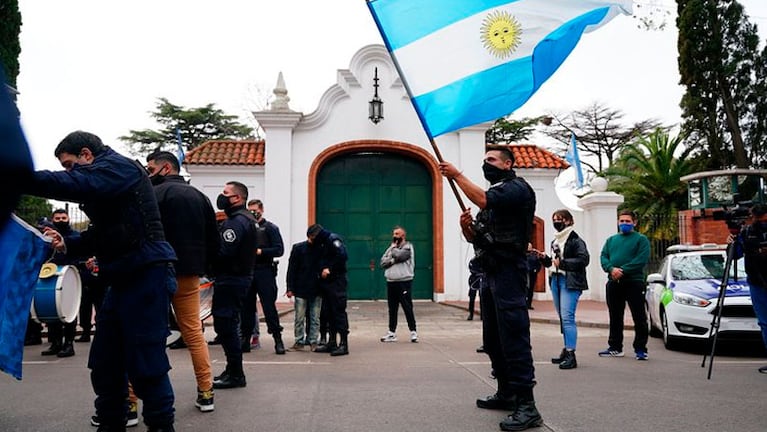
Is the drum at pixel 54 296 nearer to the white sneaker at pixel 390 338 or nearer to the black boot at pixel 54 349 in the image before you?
the black boot at pixel 54 349

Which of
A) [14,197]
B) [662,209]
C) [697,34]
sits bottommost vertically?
[14,197]

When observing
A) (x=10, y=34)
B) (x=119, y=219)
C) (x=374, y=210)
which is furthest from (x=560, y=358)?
(x=10, y=34)

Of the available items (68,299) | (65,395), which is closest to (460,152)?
(68,299)

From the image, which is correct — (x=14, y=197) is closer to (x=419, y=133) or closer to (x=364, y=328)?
(x=364, y=328)

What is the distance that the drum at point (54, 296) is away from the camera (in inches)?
313

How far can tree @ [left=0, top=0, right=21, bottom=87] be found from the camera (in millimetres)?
16719

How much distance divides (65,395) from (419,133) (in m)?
14.4

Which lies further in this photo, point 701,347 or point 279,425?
point 701,347

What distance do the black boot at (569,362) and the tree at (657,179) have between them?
71.5 feet

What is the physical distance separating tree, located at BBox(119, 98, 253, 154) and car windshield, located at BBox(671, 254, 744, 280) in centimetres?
3754

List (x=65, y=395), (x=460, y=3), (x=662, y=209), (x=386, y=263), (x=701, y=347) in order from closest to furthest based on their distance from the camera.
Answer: (x=460, y=3) → (x=65, y=395) → (x=701, y=347) → (x=386, y=263) → (x=662, y=209)

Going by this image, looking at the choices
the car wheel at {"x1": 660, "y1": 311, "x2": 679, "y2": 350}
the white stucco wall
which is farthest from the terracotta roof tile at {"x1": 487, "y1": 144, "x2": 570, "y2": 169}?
the car wheel at {"x1": 660, "y1": 311, "x2": 679, "y2": 350}

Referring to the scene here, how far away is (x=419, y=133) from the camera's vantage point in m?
19.0

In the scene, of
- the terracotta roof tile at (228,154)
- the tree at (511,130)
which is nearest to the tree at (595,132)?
the tree at (511,130)
